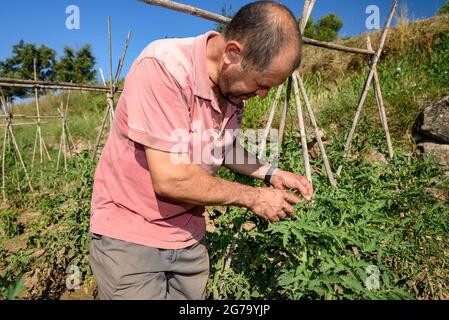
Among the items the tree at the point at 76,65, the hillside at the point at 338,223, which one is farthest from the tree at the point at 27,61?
the hillside at the point at 338,223

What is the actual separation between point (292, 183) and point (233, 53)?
34.0 inches

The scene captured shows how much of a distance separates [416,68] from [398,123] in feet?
5.85

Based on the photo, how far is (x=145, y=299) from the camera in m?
1.48

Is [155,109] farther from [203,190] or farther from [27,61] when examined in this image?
[27,61]

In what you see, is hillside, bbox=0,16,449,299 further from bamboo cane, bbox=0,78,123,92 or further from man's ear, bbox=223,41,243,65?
bamboo cane, bbox=0,78,123,92

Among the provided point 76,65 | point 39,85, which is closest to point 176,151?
point 39,85

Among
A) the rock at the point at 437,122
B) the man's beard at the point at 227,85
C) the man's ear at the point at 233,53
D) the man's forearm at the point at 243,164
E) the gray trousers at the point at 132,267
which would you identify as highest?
the man's ear at the point at 233,53

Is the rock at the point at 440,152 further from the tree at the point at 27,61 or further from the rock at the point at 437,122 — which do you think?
the tree at the point at 27,61

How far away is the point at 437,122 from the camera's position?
4.25 metres

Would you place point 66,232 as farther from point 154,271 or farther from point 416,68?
point 416,68

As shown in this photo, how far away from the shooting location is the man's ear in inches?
50.5

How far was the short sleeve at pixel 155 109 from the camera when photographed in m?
1.21

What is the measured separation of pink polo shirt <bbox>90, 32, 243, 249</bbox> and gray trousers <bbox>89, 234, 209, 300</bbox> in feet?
0.15

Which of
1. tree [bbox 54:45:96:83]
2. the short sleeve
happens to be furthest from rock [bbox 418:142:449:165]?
tree [bbox 54:45:96:83]
